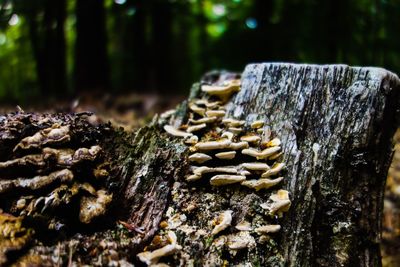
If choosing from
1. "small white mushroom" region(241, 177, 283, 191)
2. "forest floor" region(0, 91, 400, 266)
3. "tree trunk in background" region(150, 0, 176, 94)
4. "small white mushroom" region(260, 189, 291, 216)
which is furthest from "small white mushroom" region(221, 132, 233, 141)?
"tree trunk in background" region(150, 0, 176, 94)

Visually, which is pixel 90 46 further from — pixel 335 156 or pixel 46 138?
pixel 335 156

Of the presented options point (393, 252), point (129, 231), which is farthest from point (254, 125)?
point (393, 252)

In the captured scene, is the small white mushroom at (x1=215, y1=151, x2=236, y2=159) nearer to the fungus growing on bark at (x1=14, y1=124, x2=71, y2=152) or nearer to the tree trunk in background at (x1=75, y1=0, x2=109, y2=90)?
the fungus growing on bark at (x1=14, y1=124, x2=71, y2=152)

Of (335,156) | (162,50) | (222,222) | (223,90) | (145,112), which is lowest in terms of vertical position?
(222,222)

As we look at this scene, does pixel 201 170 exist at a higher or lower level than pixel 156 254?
higher

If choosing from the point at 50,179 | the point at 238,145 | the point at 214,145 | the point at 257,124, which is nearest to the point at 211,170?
the point at 214,145

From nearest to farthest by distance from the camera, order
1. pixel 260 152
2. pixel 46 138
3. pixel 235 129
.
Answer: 1. pixel 46 138
2. pixel 260 152
3. pixel 235 129

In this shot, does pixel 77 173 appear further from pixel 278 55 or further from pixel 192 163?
pixel 278 55
